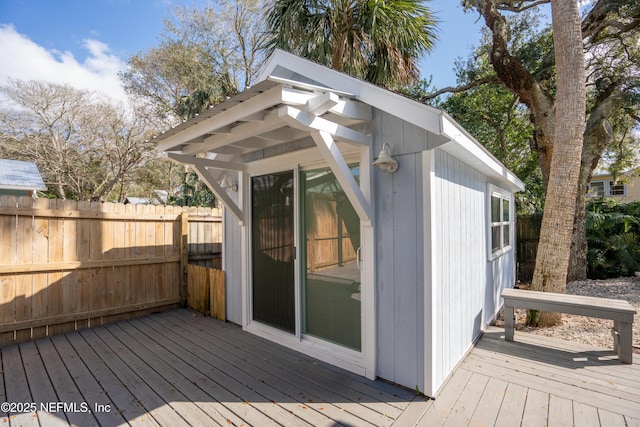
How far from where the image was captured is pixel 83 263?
14.1 ft

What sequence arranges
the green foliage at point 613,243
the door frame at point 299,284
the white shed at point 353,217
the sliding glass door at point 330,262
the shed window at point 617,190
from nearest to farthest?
1. the white shed at point 353,217
2. the door frame at point 299,284
3. the sliding glass door at point 330,262
4. the green foliage at point 613,243
5. the shed window at point 617,190

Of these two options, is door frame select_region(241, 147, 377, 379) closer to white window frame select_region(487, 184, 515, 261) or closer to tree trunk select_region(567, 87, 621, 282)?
white window frame select_region(487, 184, 515, 261)

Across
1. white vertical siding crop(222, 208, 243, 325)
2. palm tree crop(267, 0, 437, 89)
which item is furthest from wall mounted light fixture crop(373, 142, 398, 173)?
palm tree crop(267, 0, 437, 89)

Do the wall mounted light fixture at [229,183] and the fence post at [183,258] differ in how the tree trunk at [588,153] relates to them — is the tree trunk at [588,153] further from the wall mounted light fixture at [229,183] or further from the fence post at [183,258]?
the fence post at [183,258]

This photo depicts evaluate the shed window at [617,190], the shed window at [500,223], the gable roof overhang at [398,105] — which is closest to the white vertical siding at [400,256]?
the gable roof overhang at [398,105]

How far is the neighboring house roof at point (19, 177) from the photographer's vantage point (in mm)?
8070

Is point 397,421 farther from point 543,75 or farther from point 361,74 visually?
point 543,75

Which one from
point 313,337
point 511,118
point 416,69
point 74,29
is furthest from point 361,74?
point 74,29

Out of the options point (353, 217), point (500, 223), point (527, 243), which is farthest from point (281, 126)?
point (527, 243)

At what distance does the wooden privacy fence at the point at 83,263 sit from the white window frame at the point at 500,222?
4.90m

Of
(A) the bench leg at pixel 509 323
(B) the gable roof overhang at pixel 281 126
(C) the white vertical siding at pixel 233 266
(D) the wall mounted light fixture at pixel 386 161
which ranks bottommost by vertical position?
(A) the bench leg at pixel 509 323

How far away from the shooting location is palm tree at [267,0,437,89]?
5613 millimetres

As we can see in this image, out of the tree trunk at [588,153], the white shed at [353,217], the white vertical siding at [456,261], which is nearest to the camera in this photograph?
the white shed at [353,217]

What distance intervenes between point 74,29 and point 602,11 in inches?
581
